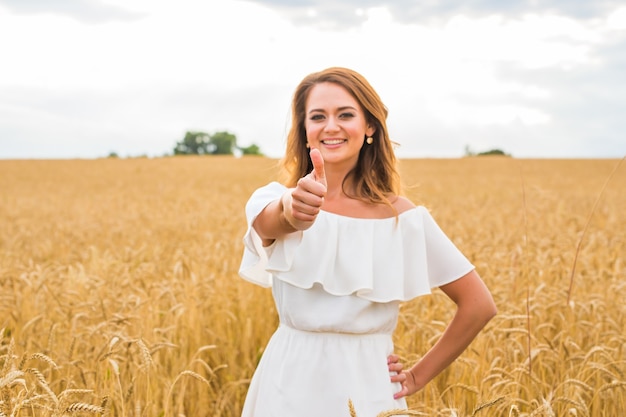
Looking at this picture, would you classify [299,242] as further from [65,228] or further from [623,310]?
[65,228]

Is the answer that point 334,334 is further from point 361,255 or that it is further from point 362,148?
point 362,148

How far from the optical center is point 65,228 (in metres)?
9.99

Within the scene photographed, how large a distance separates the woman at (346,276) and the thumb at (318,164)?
0.20m

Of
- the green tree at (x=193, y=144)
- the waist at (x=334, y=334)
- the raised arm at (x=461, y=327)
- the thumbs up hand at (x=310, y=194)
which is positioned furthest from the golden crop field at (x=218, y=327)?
the green tree at (x=193, y=144)

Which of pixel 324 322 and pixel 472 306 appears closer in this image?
pixel 324 322

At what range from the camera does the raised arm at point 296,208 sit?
1.65 m

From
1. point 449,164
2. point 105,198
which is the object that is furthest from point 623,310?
point 449,164

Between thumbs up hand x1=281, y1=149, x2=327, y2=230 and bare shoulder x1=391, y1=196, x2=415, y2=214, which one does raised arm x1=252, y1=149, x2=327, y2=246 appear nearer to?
thumbs up hand x1=281, y1=149, x2=327, y2=230

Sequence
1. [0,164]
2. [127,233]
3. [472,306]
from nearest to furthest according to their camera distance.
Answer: [472,306] < [127,233] < [0,164]

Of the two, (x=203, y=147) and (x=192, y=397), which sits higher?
(x=203, y=147)

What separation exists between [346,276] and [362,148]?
581mm

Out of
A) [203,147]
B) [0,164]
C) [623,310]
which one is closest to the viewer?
[623,310]

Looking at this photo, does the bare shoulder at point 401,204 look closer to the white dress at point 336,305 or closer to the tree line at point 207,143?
the white dress at point 336,305

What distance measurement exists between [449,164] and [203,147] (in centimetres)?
5519
